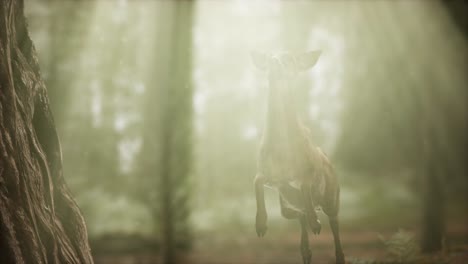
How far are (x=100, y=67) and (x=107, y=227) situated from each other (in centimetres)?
675

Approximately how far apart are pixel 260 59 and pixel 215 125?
789 inches

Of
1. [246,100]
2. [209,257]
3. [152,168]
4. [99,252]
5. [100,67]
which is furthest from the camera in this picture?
[246,100]

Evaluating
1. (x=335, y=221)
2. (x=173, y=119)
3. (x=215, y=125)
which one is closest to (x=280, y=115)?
(x=335, y=221)

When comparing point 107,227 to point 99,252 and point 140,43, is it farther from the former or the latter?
point 140,43

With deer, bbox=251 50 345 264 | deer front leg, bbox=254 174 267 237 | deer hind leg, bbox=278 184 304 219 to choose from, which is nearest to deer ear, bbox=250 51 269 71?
deer, bbox=251 50 345 264

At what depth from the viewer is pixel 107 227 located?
607 inches

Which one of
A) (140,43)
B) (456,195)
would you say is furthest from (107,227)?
(456,195)

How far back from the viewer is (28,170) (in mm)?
3219

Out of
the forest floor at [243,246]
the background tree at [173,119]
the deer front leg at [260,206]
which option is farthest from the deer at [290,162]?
the background tree at [173,119]

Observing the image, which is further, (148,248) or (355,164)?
(355,164)

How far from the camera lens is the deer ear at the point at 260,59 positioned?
338 cm

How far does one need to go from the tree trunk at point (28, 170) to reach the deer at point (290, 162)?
178cm

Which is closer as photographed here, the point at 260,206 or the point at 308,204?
the point at 308,204

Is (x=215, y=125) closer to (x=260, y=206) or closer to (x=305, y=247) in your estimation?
(x=260, y=206)
